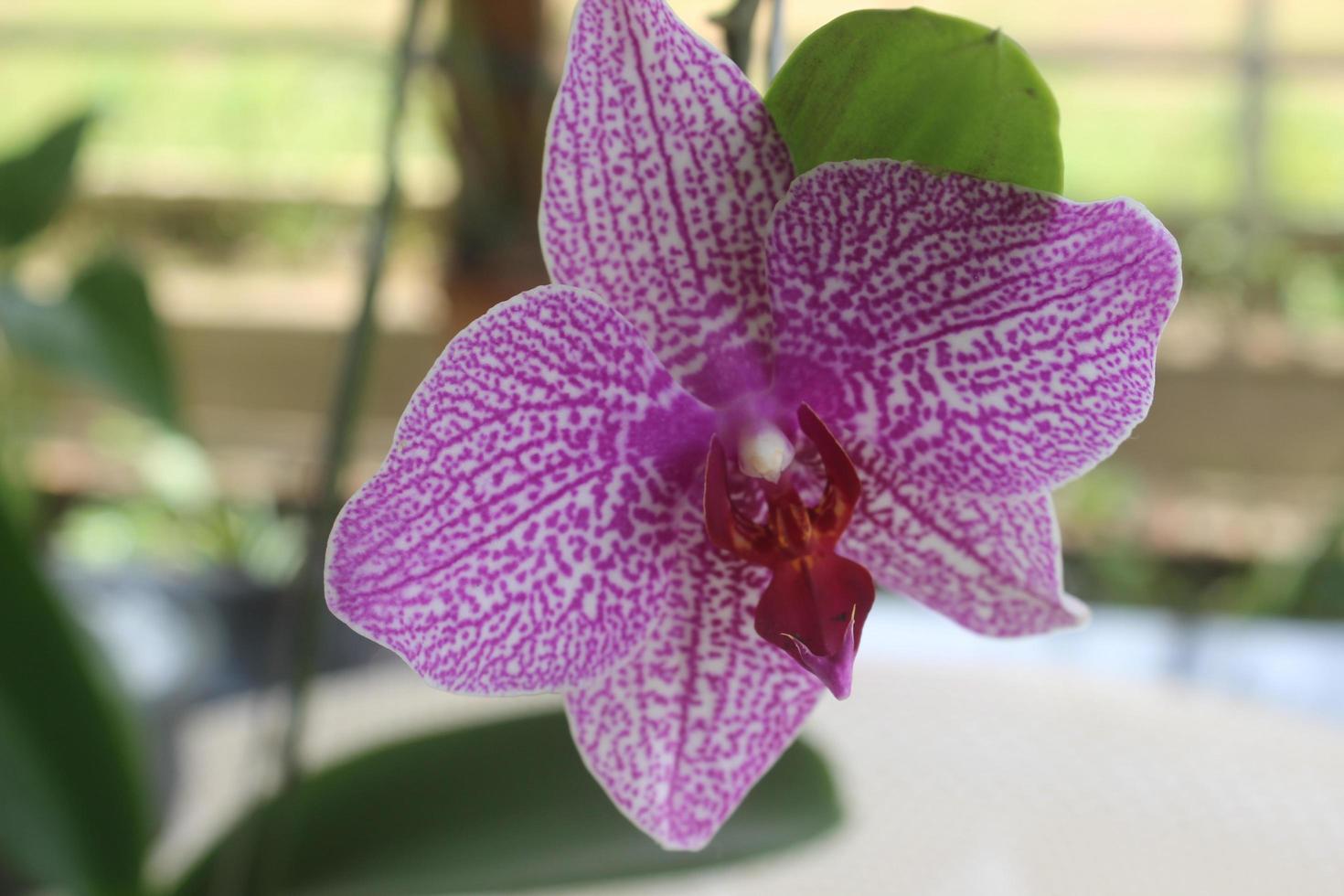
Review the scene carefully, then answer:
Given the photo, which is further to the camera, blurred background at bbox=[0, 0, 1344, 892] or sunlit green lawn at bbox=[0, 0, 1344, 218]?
sunlit green lawn at bbox=[0, 0, 1344, 218]

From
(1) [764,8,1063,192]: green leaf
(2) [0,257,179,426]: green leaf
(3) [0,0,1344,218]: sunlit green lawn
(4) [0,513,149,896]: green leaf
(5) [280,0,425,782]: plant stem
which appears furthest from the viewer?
(3) [0,0,1344,218]: sunlit green lawn

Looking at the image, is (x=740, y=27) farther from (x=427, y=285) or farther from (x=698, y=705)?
(x=427, y=285)

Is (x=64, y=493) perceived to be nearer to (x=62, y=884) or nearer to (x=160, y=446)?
(x=160, y=446)

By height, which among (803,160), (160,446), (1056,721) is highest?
(803,160)

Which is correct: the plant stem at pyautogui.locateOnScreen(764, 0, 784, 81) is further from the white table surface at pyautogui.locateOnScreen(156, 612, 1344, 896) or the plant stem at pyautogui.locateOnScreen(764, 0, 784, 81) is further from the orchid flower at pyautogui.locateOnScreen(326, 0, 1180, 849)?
the white table surface at pyautogui.locateOnScreen(156, 612, 1344, 896)

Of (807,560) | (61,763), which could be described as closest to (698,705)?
(807,560)

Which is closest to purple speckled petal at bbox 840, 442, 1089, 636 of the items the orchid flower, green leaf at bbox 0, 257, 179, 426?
the orchid flower

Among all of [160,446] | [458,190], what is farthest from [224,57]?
[458,190]

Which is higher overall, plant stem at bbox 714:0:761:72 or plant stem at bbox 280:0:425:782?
plant stem at bbox 714:0:761:72
